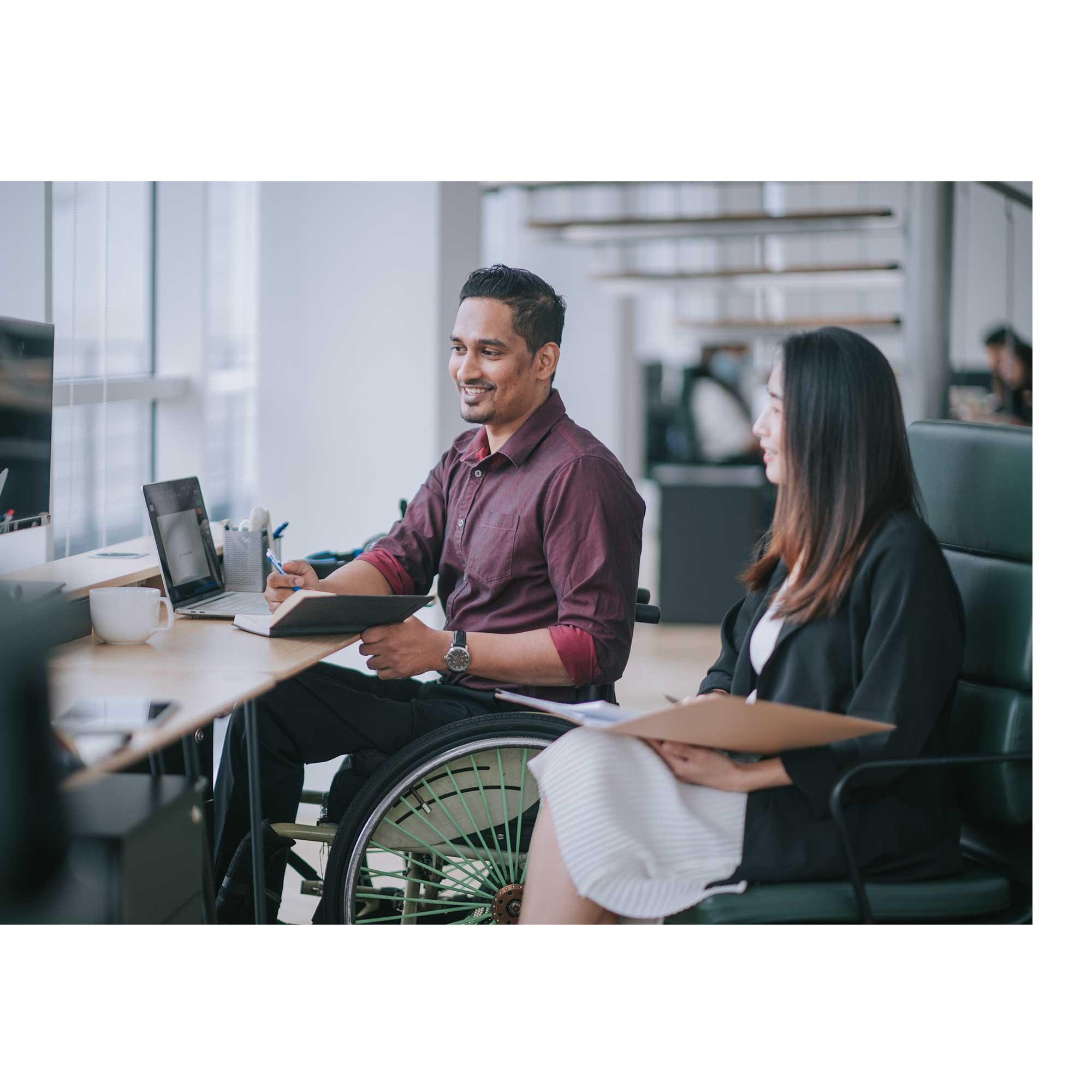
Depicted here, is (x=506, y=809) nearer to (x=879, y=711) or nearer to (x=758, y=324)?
(x=879, y=711)

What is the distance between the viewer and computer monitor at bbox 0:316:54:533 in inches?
85.1

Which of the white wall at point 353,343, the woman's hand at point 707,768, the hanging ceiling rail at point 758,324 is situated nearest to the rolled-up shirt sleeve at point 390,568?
the woman's hand at point 707,768

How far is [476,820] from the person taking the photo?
203cm

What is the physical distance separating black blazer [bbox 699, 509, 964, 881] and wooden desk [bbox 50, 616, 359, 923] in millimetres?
768

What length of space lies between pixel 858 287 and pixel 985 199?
1923mm

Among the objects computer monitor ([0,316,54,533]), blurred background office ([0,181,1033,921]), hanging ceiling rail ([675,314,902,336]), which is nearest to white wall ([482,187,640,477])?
hanging ceiling rail ([675,314,902,336])

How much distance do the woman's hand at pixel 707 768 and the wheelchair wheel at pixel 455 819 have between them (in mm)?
264

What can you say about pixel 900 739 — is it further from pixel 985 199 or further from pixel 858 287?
pixel 985 199

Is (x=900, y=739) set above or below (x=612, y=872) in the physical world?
above

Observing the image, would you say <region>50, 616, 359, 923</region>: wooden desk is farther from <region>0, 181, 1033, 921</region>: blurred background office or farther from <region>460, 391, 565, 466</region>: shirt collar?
<region>460, 391, 565, 466</region>: shirt collar

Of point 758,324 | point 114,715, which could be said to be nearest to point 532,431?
point 114,715

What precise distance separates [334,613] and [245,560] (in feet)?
2.28
